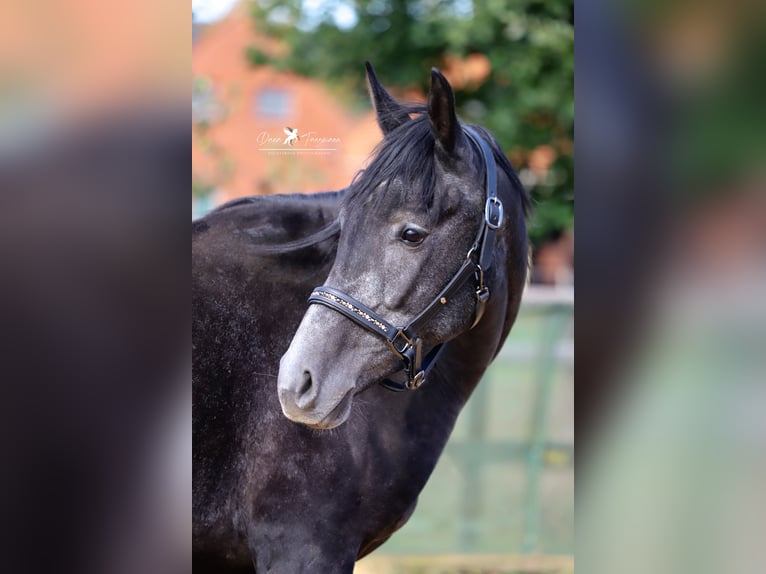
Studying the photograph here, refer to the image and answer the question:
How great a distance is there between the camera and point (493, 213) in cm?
220

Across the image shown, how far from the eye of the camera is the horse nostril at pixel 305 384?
1.92m

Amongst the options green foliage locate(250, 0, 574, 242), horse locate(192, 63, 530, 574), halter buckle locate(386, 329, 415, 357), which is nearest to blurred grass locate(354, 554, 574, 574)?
green foliage locate(250, 0, 574, 242)

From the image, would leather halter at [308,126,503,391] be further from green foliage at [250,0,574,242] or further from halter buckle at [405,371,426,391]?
green foliage at [250,0,574,242]

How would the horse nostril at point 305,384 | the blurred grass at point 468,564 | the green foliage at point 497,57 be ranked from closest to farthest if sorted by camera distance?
the horse nostril at point 305,384
the blurred grass at point 468,564
the green foliage at point 497,57

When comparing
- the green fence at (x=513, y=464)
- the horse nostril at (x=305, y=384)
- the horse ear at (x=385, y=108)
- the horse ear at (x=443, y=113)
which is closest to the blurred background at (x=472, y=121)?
the green fence at (x=513, y=464)

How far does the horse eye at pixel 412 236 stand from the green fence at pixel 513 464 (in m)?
4.26

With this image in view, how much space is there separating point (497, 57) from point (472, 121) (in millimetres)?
981

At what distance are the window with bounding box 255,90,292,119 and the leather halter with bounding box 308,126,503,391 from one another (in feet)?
35.8

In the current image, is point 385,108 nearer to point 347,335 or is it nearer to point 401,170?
point 401,170

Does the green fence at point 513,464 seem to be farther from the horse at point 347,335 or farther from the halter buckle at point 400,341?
the halter buckle at point 400,341

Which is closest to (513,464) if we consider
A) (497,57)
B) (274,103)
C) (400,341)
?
(400,341)
